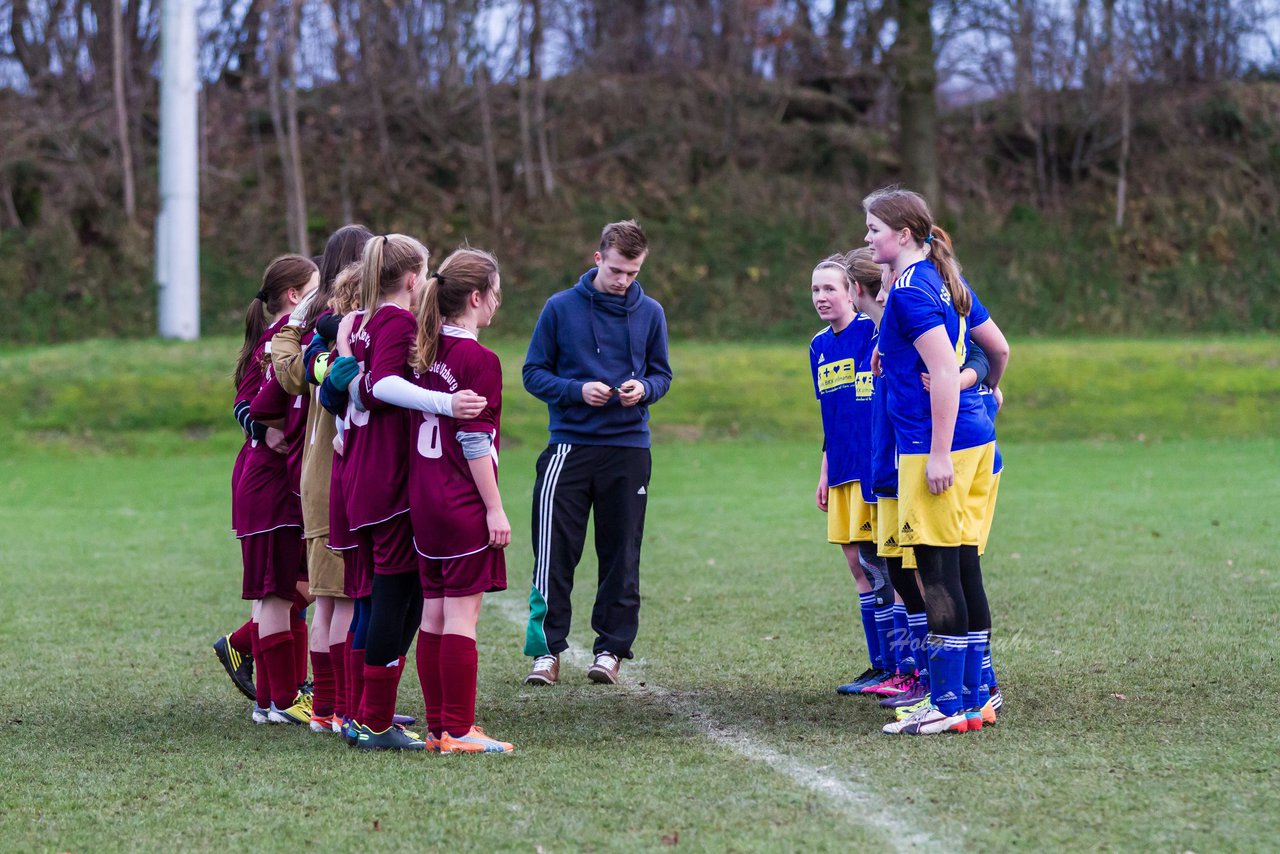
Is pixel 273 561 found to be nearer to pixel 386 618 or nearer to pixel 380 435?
pixel 386 618

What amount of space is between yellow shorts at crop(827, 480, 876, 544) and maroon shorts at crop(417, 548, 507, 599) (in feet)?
5.43

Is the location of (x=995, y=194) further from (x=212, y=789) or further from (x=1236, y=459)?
(x=212, y=789)

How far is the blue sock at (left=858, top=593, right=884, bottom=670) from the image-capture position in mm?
5957

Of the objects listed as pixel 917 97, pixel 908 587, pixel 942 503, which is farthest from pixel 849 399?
pixel 917 97

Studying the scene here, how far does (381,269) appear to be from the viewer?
192 inches

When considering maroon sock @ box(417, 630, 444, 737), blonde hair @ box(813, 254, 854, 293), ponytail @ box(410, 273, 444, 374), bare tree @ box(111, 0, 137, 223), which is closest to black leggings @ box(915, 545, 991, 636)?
blonde hair @ box(813, 254, 854, 293)

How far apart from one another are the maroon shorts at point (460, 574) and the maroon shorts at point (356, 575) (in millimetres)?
255

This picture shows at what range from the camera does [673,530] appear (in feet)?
37.9

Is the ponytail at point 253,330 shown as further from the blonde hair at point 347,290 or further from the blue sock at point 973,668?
the blue sock at point 973,668

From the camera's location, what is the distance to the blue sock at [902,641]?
5.77m

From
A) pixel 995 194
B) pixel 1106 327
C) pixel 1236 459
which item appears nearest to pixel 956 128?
pixel 995 194

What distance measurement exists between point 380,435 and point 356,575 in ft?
1.83

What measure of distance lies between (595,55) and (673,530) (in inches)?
848

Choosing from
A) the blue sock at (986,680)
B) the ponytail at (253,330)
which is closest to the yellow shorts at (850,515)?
the blue sock at (986,680)
